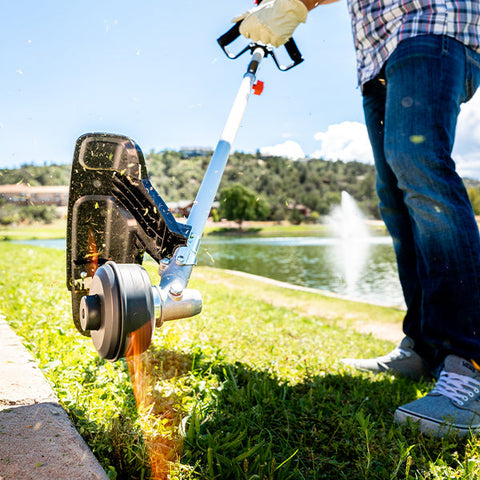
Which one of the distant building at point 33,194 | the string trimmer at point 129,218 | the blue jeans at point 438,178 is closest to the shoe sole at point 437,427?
the blue jeans at point 438,178

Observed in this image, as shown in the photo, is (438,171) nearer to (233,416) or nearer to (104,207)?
(233,416)

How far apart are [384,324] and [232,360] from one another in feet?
20.8

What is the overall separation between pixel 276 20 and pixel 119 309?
51.1 inches

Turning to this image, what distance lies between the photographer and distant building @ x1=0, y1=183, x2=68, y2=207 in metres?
1.72

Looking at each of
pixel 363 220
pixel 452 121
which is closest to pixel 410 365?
pixel 452 121

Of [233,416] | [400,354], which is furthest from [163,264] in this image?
[400,354]

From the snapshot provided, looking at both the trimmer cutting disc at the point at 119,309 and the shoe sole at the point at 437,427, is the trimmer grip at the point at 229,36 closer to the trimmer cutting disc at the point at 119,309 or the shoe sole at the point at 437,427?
the trimmer cutting disc at the point at 119,309

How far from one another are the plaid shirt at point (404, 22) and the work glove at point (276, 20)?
32 cm

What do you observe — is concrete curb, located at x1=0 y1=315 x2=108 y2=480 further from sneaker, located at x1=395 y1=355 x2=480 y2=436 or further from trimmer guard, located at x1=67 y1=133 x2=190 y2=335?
sneaker, located at x1=395 y1=355 x2=480 y2=436

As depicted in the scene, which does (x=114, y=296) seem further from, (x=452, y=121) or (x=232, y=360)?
(x=452, y=121)

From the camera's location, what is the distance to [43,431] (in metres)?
1.07

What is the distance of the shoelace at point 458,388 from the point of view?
1.43 metres

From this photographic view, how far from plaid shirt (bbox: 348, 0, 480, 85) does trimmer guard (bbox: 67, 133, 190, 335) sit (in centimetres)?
108

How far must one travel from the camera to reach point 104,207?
4.99ft
